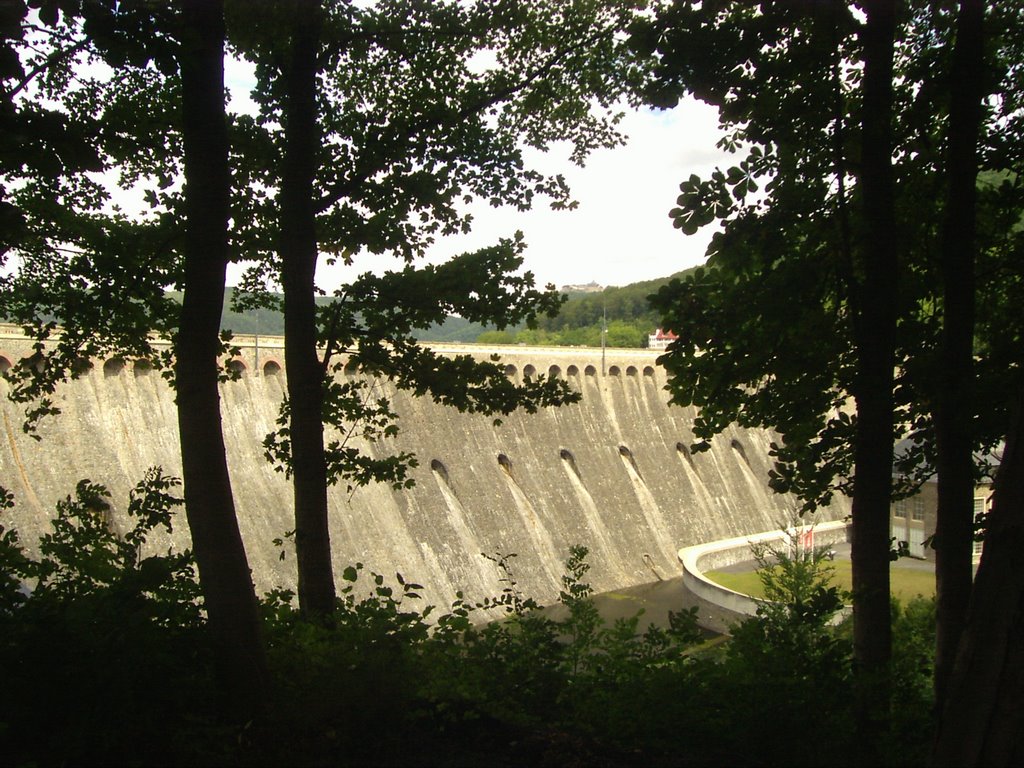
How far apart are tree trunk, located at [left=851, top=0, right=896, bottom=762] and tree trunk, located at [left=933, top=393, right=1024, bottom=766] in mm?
2562

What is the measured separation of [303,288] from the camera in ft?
22.2

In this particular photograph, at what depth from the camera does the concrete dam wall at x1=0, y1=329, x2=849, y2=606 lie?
23062mm

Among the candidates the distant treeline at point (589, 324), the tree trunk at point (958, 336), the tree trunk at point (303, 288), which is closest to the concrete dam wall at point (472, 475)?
the tree trunk at point (303, 288)

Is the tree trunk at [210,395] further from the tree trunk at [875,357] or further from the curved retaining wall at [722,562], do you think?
the curved retaining wall at [722,562]

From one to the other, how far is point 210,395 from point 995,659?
3634mm

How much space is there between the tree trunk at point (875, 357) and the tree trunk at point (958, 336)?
→ 0.29 metres

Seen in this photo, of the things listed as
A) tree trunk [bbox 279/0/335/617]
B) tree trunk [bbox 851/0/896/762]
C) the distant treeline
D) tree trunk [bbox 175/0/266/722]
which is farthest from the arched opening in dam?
the distant treeline

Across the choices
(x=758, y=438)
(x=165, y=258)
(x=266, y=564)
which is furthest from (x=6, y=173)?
(x=758, y=438)

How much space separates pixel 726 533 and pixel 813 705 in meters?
35.0

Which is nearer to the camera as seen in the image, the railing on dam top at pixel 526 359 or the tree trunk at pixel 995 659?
the tree trunk at pixel 995 659

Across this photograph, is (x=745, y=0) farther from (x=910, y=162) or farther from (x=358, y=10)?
(x=358, y=10)

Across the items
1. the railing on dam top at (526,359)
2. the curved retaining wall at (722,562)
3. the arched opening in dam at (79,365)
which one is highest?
the arched opening in dam at (79,365)

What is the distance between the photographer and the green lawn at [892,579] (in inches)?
778

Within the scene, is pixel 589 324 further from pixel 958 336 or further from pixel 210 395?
pixel 210 395
